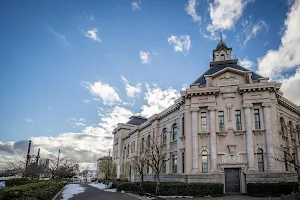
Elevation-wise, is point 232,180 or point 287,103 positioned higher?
point 287,103

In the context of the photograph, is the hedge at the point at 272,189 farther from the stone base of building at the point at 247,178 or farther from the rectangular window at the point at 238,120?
the rectangular window at the point at 238,120

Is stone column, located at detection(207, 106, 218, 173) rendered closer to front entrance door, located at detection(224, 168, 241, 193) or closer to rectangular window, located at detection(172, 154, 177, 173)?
front entrance door, located at detection(224, 168, 241, 193)

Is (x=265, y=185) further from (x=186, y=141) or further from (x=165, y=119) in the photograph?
(x=165, y=119)

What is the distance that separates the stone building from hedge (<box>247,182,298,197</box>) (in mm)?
1245

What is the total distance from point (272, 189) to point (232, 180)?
3.55 metres

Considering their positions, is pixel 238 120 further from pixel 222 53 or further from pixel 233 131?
pixel 222 53

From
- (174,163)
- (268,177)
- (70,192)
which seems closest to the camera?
(268,177)

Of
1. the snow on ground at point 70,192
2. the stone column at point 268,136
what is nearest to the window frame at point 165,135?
the snow on ground at point 70,192

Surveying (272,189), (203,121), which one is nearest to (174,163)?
(203,121)

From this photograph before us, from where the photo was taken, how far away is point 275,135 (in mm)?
21547

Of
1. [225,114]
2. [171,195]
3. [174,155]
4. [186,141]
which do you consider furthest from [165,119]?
[171,195]

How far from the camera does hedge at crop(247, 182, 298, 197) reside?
723 inches

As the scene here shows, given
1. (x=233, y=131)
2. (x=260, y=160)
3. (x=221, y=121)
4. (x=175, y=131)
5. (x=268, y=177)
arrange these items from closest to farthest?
1. (x=268, y=177)
2. (x=260, y=160)
3. (x=233, y=131)
4. (x=221, y=121)
5. (x=175, y=131)

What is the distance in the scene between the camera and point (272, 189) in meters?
18.6
